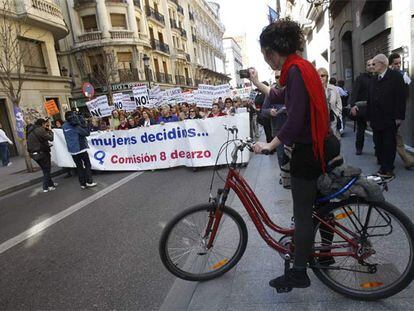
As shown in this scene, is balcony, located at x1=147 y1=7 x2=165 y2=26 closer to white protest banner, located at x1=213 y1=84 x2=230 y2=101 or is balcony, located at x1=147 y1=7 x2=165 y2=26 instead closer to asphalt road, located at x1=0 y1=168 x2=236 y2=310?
white protest banner, located at x1=213 y1=84 x2=230 y2=101

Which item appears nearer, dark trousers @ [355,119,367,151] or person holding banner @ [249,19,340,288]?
person holding banner @ [249,19,340,288]

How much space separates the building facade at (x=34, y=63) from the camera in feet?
54.3

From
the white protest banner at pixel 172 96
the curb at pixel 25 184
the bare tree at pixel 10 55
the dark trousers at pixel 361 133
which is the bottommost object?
the curb at pixel 25 184

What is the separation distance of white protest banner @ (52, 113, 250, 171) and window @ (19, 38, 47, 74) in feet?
34.4

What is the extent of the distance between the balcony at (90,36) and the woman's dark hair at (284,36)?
34.1 metres

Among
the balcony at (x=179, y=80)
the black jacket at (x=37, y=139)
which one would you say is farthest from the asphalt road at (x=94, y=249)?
the balcony at (x=179, y=80)

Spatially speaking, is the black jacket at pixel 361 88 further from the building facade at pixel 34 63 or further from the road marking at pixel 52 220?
the building facade at pixel 34 63

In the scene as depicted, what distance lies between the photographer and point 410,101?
6863mm

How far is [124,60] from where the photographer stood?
34.6 m

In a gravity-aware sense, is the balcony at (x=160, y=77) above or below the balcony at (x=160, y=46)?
below

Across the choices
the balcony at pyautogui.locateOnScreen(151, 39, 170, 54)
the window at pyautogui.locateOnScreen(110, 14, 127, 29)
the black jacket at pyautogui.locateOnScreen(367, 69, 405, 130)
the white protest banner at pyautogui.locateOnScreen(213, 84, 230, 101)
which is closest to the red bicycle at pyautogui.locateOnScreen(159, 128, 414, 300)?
the black jacket at pyautogui.locateOnScreen(367, 69, 405, 130)

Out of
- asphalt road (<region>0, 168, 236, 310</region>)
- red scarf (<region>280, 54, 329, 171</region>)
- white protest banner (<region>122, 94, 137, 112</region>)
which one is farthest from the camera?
white protest banner (<region>122, 94, 137, 112</region>)

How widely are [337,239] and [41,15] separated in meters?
Result: 20.4

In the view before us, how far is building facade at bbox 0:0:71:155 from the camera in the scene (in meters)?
16.6
